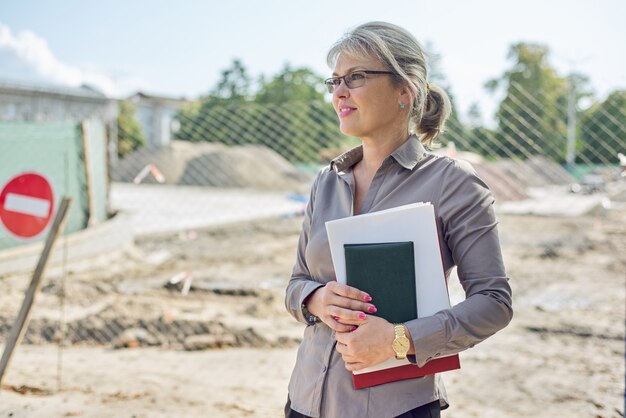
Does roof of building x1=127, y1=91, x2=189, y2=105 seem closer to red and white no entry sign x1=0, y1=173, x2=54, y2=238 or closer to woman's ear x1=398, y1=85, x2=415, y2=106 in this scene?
red and white no entry sign x1=0, y1=173, x2=54, y2=238

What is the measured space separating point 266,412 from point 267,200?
1996 cm

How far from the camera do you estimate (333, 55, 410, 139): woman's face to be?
1.68 meters

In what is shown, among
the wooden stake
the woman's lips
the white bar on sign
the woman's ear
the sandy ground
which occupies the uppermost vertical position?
the woman's ear

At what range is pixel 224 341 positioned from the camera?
241 inches

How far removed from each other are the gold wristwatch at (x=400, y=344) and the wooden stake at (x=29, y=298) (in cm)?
291

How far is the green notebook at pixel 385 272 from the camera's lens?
4.93ft

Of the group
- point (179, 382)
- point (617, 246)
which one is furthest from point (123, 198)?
point (179, 382)

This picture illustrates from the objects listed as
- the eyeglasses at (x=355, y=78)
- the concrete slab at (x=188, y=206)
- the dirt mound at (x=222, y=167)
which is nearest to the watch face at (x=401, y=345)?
the eyeglasses at (x=355, y=78)

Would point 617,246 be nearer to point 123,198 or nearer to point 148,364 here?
point 148,364

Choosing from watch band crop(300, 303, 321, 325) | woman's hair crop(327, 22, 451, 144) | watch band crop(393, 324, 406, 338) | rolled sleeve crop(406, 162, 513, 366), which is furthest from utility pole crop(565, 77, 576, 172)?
watch band crop(393, 324, 406, 338)

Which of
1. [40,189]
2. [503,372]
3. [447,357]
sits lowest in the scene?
[503,372]

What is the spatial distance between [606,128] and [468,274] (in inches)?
159

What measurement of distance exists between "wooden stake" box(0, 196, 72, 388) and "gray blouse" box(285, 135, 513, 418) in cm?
253

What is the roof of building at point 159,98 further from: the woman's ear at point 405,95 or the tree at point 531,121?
the woman's ear at point 405,95
